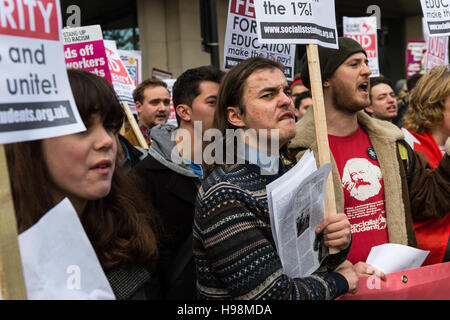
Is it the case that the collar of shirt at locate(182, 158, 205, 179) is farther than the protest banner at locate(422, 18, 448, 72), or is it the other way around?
the protest banner at locate(422, 18, 448, 72)

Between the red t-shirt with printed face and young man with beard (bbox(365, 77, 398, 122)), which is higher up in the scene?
young man with beard (bbox(365, 77, 398, 122))

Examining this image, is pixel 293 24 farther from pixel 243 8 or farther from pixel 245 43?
pixel 243 8

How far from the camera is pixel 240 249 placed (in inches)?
75.8

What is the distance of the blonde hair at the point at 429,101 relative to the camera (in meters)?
3.59

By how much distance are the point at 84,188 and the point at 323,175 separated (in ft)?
2.95

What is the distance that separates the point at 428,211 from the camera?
314 centimetres

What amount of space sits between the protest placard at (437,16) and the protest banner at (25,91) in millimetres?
2820

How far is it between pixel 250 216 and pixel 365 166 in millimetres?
1246

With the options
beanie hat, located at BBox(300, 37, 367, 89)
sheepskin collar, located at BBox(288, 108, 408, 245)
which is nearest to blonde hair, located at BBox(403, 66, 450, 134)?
sheepskin collar, located at BBox(288, 108, 408, 245)

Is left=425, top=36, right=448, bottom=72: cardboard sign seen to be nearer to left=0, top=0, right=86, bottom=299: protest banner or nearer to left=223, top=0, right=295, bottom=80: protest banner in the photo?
left=223, top=0, right=295, bottom=80: protest banner

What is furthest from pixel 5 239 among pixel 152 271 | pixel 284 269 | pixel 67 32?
pixel 67 32

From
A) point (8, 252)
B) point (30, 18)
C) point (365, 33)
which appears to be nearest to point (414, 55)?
point (365, 33)

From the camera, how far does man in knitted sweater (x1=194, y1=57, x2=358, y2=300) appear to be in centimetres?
192

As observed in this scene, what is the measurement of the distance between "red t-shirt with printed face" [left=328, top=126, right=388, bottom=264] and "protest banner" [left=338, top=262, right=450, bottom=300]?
0.46 metres
